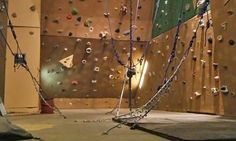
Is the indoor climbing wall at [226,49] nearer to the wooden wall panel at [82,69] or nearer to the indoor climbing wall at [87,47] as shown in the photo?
the indoor climbing wall at [87,47]

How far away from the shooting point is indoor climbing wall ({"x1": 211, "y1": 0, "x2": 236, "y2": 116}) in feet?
15.3

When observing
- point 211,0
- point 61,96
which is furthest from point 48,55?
point 211,0

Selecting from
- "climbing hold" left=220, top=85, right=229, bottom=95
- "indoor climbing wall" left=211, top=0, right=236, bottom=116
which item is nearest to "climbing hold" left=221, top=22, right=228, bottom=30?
"indoor climbing wall" left=211, top=0, right=236, bottom=116

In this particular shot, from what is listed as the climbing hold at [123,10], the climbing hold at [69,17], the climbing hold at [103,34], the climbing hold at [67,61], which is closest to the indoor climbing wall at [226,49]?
the climbing hold at [123,10]

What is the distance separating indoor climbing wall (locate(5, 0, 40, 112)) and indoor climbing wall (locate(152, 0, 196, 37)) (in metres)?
2.20

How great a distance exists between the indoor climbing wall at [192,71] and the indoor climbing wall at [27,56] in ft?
6.93

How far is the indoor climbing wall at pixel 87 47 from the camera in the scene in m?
7.07

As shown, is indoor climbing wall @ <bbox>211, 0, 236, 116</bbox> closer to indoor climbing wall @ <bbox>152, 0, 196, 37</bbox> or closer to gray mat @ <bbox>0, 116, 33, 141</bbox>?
indoor climbing wall @ <bbox>152, 0, 196, 37</bbox>

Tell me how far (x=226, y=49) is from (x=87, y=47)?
10.4 ft

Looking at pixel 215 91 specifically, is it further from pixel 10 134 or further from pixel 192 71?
pixel 10 134

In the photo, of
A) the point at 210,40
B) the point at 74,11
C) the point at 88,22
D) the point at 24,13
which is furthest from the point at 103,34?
the point at 210,40

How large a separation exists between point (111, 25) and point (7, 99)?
2415mm

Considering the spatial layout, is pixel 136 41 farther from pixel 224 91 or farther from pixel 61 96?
pixel 224 91

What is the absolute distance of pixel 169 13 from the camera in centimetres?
686
